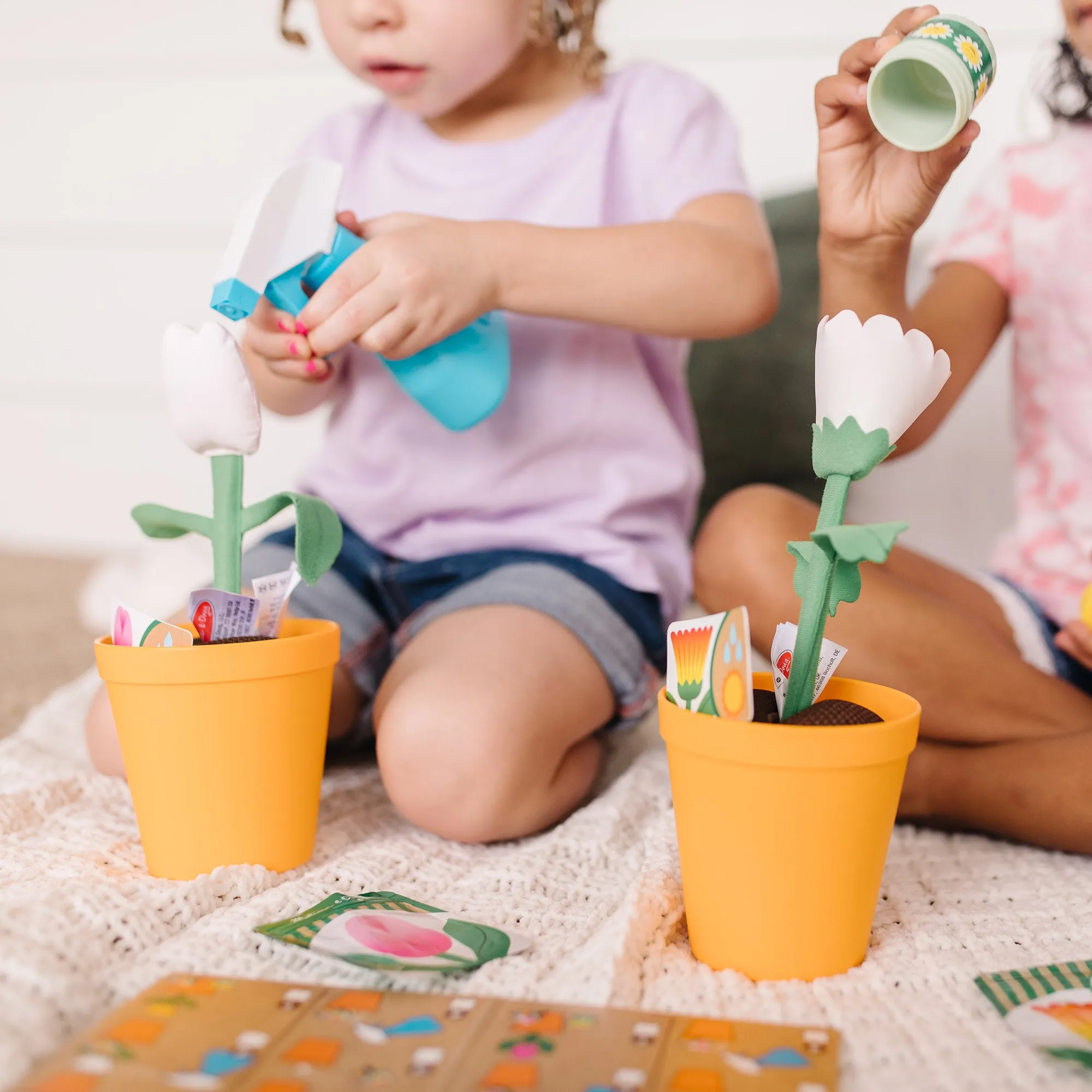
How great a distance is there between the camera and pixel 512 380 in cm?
94

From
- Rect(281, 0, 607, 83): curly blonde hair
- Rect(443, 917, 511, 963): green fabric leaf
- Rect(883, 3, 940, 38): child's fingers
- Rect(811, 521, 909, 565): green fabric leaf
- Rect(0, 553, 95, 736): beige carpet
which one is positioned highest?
Rect(281, 0, 607, 83): curly blonde hair

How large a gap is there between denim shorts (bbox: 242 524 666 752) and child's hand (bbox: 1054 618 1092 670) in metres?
0.28

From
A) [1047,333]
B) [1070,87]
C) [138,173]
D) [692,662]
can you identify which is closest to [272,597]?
[692,662]

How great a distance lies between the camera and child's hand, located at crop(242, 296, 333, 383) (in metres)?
0.73

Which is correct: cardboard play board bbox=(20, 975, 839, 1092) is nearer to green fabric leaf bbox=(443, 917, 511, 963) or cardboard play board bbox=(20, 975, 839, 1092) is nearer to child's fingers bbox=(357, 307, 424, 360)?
green fabric leaf bbox=(443, 917, 511, 963)

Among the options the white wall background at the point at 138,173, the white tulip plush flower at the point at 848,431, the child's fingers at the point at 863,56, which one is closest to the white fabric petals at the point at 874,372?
the white tulip plush flower at the point at 848,431

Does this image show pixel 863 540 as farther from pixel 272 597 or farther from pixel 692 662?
pixel 272 597

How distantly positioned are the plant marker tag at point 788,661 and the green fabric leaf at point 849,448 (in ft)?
0.27

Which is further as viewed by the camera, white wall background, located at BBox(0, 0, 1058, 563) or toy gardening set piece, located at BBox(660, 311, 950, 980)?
white wall background, located at BBox(0, 0, 1058, 563)

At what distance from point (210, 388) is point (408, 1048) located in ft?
1.16

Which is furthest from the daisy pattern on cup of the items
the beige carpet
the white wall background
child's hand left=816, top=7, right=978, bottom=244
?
the white wall background

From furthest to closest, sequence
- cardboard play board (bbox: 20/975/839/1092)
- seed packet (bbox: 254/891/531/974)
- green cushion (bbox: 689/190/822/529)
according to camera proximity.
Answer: green cushion (bbox: 689/190/822/529) < seed packet (bbox: 254/891/531/974) < cardboard play board (bbox: 20/975/839/1092)

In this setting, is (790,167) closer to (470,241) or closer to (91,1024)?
(470,241)

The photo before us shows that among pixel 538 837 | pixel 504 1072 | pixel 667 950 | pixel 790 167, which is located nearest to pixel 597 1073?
pixel 504 1072
